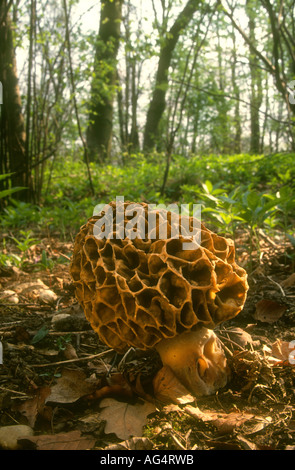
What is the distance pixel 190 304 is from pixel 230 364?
Result: 56 centimetres

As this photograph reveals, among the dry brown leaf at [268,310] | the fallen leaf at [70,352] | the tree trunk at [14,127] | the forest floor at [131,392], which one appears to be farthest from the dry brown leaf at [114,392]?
the tree trunk at [14,127]

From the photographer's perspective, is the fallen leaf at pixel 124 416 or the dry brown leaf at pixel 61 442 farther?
the fallen leaf at pixel 124 416

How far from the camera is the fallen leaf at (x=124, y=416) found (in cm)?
173

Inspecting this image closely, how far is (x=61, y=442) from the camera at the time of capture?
1640 millimetres

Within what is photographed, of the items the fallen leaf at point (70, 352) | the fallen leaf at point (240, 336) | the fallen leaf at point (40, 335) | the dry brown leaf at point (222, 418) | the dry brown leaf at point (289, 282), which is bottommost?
the fallen leaf at point (70, 352)

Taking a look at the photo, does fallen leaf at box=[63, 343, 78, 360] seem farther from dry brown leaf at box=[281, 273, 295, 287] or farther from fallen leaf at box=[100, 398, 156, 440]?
dry brown leaf at box=[281, 273, 295, 287]

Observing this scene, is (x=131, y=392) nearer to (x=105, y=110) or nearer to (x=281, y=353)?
(x=281, y=353)

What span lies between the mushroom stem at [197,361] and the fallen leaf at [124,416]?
0.27 m

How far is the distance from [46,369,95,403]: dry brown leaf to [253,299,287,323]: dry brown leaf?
143 centimetres

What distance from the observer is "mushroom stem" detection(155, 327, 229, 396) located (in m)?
2.04

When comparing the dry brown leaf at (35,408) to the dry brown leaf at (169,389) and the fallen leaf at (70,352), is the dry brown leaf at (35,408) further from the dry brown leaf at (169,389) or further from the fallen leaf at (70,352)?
the dry brown leaf at (169,389)

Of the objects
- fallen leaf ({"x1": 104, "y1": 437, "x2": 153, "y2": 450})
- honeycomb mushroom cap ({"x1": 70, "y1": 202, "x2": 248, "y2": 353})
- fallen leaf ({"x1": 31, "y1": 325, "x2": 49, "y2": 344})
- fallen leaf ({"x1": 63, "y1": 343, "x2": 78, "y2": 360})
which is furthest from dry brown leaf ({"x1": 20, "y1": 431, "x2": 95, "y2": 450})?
fallen leaf ({"x1": 31, "y1": 325, "x2": 49, "y2": 344})

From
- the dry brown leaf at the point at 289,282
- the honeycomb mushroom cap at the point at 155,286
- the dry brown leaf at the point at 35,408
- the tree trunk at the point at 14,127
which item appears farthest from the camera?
the tree trunk at the point at 14,127

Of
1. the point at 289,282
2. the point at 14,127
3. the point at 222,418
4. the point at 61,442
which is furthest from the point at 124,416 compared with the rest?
the point at 14,127
